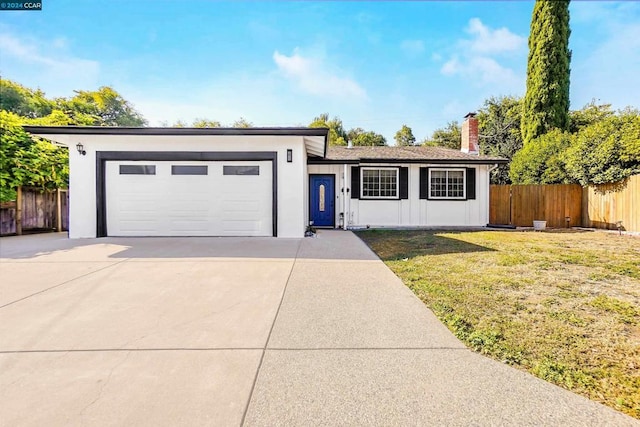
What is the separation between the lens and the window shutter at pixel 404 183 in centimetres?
1278

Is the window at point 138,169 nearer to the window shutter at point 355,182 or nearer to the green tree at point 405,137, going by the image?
the window shutter at point 355,182

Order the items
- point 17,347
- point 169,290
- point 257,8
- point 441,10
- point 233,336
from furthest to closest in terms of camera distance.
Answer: point 441,10, point 257,8, point 169,290, point 233,336, point 17,347

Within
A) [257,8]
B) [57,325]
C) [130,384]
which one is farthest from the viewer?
[257,8]

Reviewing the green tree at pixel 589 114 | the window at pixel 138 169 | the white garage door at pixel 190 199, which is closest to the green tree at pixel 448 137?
the green tree at pixel 589 114

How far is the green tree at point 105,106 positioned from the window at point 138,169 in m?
23.3

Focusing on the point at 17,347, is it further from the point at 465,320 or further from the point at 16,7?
the point at 16,7

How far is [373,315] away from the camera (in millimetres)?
3369

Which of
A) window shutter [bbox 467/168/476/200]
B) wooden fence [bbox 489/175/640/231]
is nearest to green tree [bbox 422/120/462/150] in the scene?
wooden fence [bbox 489/175/640/231]

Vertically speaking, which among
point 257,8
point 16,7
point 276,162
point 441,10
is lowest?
point 276,162

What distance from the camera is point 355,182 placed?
41.6 feet

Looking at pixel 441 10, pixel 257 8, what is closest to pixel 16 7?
pixel 257 8

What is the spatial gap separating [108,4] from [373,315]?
43.0 ft

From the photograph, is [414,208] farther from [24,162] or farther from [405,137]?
[405,137]

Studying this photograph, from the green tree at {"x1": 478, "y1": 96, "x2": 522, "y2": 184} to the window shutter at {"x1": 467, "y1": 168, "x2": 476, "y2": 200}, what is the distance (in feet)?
33.9
